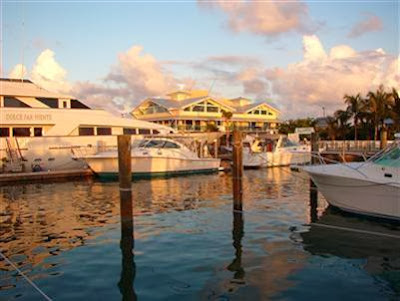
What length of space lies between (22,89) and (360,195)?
24.8 metres

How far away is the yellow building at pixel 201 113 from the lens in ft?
200

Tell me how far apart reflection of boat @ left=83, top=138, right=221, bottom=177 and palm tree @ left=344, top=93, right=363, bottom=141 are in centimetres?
2333

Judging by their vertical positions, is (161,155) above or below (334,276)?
above

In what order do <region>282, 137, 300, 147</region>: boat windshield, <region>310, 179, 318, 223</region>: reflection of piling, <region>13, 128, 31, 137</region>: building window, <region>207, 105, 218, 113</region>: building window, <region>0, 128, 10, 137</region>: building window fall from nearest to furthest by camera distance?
1. <region>310, 179, 318, 223</region>: reflection of piling
2. <region>0, 128, 10, 137</region>: building window
3. <region>13, 128, 31, 137</region>: building window
4. <region>282, 137, 300, 147</region>: boat windshield
5. <region>207, 105, 218, 113</region>: building window

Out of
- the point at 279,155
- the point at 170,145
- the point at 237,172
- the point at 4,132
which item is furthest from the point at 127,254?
the point at 279,155

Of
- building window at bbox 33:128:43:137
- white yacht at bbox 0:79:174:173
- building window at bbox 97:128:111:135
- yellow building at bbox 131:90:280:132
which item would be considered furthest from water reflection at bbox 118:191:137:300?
yellow building at bbox 131:90:280:132

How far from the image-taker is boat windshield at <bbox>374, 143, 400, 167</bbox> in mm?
11836

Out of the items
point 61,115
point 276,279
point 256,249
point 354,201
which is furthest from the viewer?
point 61,115

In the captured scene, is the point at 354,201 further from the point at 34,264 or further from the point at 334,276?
the point at 34,264

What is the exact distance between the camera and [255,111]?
2881 inches

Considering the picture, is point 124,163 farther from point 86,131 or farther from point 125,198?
point 86,131

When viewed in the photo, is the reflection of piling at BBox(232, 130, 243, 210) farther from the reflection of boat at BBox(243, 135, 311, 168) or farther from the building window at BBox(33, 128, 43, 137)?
the building window at BBox(33, 128, 43, 137)

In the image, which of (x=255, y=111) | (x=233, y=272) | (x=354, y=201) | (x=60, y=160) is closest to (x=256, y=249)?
(x=233, y=272)

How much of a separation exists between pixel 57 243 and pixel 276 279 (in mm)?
5806
